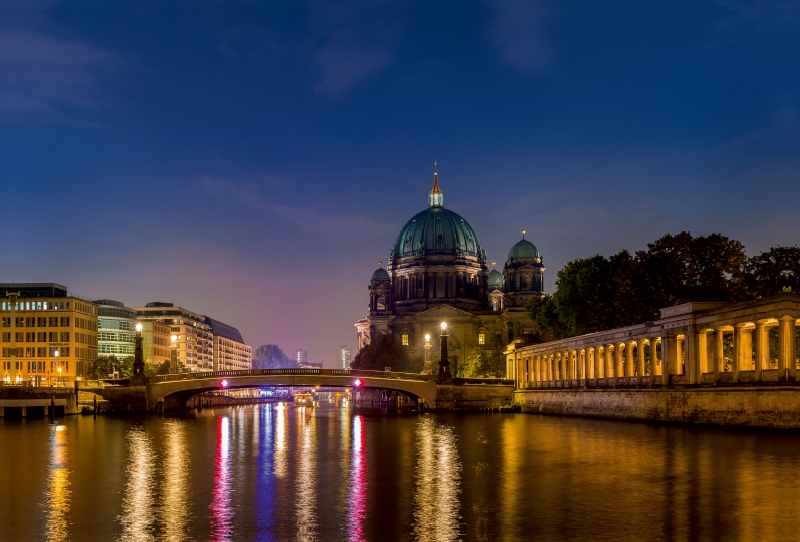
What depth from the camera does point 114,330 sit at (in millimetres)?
185875

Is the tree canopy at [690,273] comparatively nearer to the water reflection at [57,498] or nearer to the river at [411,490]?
the river at [411,490]

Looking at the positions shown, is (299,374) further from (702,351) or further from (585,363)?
(702,351)

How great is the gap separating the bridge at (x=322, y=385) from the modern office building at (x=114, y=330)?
228ft

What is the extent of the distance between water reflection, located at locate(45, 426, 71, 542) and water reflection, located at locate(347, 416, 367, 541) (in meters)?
6.85

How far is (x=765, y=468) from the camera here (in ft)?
113

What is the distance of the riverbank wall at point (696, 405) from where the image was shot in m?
54.5

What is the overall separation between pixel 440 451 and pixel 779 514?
2294cm

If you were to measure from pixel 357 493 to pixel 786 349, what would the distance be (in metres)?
36.0

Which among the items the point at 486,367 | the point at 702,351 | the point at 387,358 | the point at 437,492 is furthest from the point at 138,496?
the point at 387,358

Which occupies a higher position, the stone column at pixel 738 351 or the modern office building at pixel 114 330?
the modern office building at pixel 114 330

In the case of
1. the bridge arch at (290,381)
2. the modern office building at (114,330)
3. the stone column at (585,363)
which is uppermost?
the modern office building at (114,330)

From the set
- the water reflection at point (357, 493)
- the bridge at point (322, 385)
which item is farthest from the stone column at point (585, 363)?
the water reflection at point (357, 493)

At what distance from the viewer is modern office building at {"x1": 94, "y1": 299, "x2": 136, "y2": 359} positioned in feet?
598

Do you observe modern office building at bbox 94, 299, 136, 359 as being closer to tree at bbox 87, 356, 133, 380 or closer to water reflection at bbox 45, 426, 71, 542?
tree at bbox 87, 356, 133, 380
